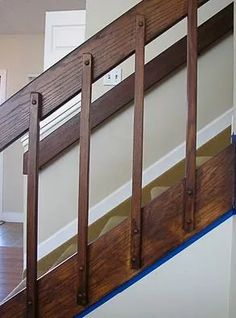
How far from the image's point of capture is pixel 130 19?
0.99 m

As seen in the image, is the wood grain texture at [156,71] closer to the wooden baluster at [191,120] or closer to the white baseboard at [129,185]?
the white baseboard at [129,185]

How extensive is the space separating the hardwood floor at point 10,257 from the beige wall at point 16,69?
0.47 metres

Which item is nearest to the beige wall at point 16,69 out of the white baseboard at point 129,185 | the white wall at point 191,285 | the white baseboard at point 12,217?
the white baseboard at point 12,217

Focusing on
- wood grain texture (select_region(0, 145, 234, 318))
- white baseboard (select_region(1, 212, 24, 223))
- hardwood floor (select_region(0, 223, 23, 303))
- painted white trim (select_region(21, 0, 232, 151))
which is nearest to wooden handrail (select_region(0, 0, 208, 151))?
wood grain texture (select_region(0, 145, 234, 318))

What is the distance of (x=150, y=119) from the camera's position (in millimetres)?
2010

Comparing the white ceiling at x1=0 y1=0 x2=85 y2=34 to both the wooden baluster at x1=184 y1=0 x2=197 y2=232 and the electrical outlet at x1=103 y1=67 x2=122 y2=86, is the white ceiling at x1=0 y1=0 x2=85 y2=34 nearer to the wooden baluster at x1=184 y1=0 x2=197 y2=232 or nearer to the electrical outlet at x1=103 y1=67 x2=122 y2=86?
the electrical outlet at x1=103 y1=67 x2=122 y2=86

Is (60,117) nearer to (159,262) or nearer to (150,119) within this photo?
(150,119)

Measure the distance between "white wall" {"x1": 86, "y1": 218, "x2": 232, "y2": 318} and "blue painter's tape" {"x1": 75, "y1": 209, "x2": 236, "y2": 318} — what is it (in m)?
0.01

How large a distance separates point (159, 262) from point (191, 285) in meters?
0.11

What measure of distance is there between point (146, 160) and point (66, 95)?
106 centimetres

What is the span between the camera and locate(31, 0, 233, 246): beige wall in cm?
195

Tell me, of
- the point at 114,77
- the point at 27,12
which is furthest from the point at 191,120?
the point at 27,12

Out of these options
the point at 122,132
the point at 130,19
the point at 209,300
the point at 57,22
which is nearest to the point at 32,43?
the point at 57,22

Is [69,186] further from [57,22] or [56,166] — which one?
[57,22]
